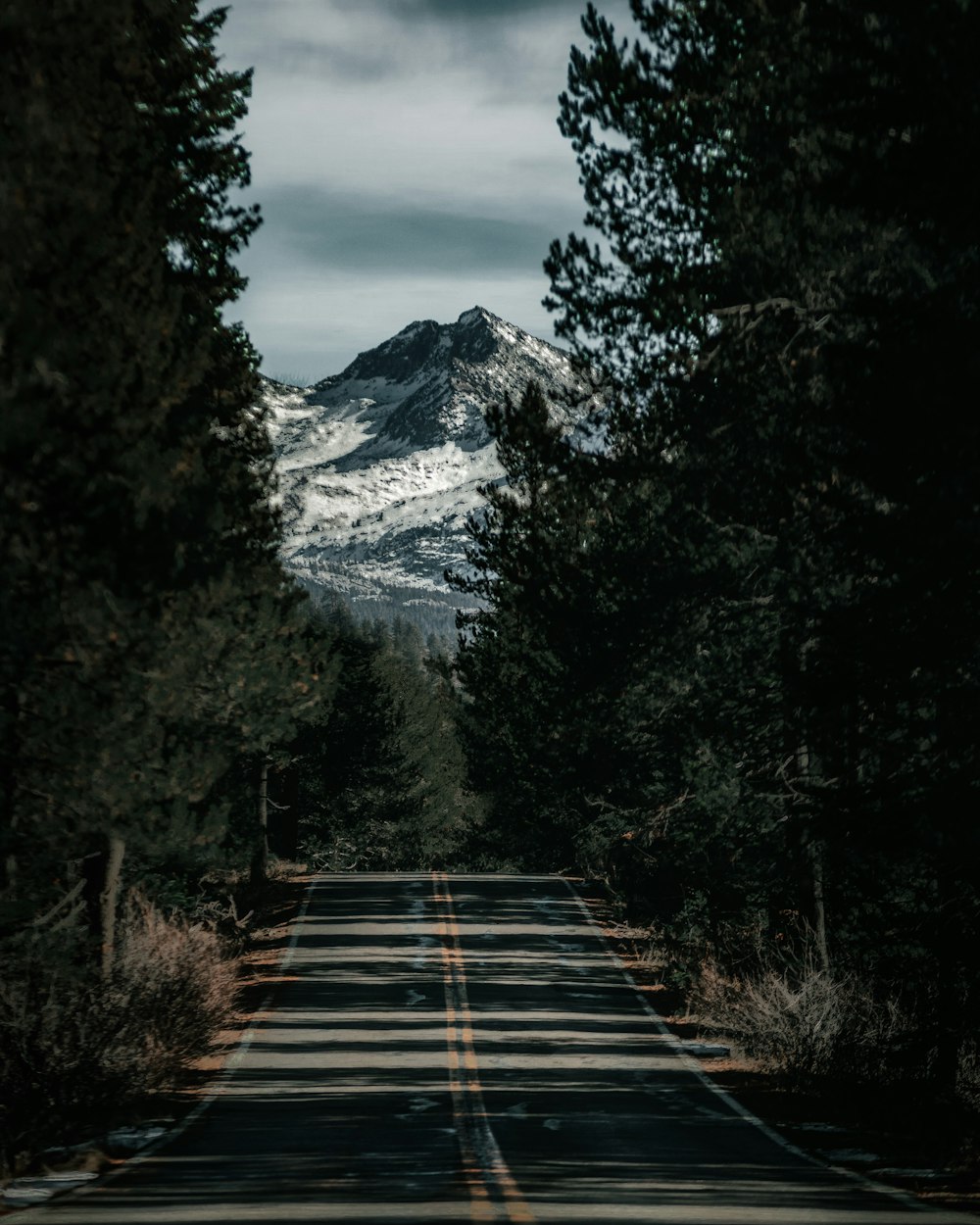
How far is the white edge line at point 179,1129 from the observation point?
11797 mm

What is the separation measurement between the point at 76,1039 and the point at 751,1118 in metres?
7.86

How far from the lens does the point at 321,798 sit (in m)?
A: 66.7

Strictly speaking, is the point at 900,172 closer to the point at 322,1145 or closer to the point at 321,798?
the point at 322,1145

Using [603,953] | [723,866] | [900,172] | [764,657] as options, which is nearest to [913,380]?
[900,172]

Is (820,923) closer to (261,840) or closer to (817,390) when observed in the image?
(817,390)

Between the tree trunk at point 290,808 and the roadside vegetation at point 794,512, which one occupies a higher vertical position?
the roadside vegetation at point 794,512

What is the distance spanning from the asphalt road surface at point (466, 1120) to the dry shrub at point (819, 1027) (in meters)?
1.15

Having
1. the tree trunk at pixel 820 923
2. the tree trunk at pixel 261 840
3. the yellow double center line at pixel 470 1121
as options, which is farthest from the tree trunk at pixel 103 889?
the tree trunk at pixel 261 840

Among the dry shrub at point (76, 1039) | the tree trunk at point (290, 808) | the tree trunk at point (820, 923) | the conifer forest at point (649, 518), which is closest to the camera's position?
the conifer forest at point (649, 518)

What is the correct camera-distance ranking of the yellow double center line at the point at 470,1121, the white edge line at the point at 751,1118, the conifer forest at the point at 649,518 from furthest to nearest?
1. the conifer forest at the point at 649,518
2. the white edge line at the point at 751,1118
3. the yellow double center line at the point at 470,1121

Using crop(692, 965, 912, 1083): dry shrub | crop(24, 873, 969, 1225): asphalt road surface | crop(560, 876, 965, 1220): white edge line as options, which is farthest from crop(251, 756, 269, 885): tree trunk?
crop(692, 965, 912, 1083): dry shrub

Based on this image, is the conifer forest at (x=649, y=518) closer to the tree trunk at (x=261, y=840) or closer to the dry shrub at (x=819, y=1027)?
the dry shrub at (x=819, y=1027)

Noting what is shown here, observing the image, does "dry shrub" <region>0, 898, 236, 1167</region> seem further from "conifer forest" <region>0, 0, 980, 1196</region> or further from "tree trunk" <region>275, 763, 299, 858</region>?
"tree trunk" <region>275, 763, 299, 858</region>

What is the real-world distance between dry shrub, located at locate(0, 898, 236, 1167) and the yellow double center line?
153 inches
